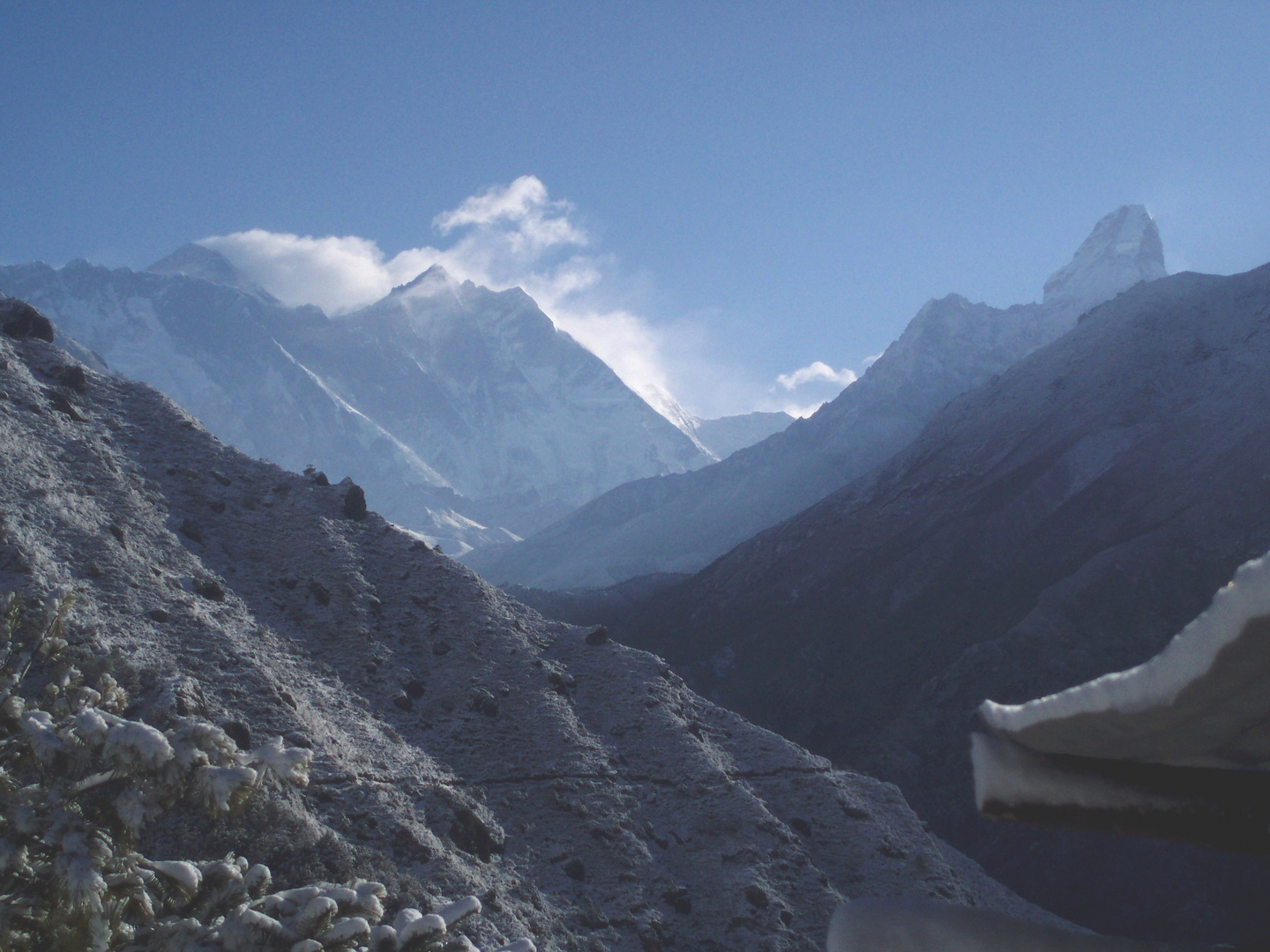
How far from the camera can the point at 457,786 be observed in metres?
18.8

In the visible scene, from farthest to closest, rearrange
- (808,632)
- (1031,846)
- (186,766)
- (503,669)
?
(808,632) → (1031,846) → (503,669) → (186,766)

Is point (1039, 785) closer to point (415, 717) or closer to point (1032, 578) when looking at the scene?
point (415, 717)

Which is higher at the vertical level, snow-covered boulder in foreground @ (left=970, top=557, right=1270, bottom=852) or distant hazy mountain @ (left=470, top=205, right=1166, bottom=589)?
distant hazy mountain @ (left=470, top=205, right=1166, bottom=589)

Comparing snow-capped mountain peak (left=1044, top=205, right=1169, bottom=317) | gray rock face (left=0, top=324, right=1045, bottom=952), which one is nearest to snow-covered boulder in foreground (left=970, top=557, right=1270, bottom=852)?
gray rock face (left=0, top=324, right=1045, bottom=952)

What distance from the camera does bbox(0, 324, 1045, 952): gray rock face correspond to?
16.0 meters

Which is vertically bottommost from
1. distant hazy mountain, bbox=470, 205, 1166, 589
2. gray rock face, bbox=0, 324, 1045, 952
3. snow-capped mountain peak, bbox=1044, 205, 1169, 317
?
gray rock face, bbox=0, 324, 1045, 952

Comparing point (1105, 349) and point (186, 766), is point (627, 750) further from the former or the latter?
point (1105, 349)

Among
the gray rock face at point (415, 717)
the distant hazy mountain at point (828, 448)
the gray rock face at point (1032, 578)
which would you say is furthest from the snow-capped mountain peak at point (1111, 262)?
the gray rock face at point (415, 717)

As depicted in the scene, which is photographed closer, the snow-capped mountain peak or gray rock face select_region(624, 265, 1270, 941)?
gray rock face select_region(624, 265, 1270, 941)

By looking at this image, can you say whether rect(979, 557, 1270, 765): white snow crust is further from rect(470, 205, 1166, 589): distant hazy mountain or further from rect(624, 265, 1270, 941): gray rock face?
rect(470, 205, 1166, 589): distant hazy mountain

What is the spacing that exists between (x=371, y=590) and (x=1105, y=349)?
76.5 m

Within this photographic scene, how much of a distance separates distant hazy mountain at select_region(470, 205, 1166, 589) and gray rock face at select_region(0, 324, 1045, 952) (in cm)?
8117

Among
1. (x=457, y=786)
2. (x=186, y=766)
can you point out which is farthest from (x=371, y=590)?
(x=186, y=766)

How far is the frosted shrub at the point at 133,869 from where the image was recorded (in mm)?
7367
